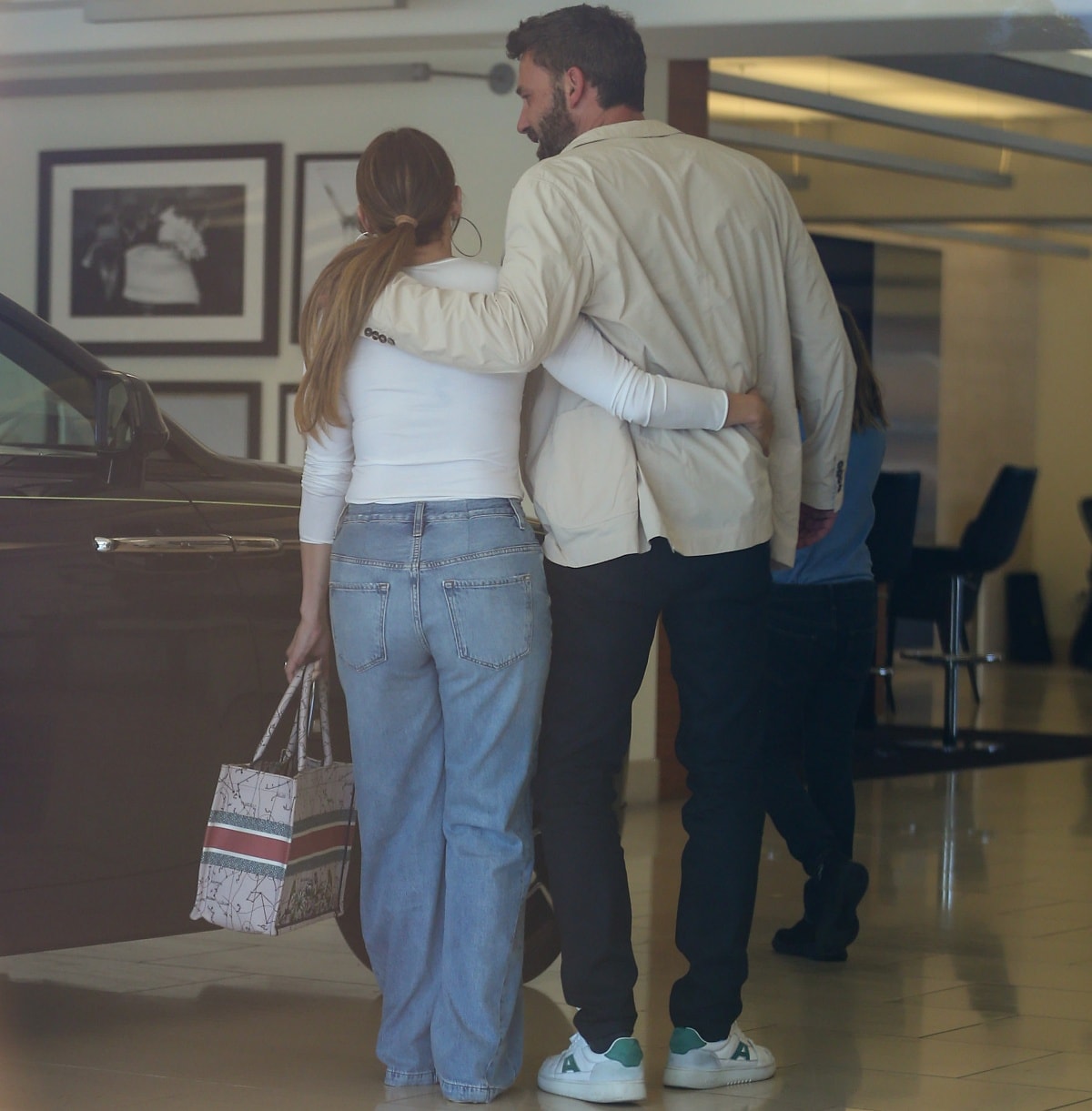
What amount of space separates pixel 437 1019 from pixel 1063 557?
1125cm

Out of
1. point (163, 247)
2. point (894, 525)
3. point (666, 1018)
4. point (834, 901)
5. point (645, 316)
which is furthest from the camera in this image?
point (894, 525)

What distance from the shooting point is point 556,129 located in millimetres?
2541

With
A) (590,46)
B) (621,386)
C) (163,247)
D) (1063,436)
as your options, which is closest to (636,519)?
(621,386)

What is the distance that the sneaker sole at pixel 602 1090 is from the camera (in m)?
2.47

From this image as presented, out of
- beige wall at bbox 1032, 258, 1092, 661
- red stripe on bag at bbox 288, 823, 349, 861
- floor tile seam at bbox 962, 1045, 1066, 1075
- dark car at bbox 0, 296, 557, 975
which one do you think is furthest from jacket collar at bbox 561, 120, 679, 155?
beige wall at bbox 1032, 258, 1092, 661

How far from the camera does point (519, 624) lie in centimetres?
239

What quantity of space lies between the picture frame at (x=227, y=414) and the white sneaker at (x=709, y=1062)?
362cm

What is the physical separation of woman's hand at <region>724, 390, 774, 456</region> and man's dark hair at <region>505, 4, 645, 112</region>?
17.8 inches

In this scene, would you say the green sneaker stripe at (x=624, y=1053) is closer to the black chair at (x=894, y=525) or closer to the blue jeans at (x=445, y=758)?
the blue jeans at (x=445, y=758)

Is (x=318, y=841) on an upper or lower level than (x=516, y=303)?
lower

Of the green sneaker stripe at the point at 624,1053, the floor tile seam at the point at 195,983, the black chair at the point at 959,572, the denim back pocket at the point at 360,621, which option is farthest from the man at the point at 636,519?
the black chair at the point at 959,572

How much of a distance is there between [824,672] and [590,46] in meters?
1.60

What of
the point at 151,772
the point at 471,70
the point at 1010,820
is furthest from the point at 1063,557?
the point at 151,772

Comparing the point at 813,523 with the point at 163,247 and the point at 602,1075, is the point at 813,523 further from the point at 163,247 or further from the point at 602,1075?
the point at 163,247
